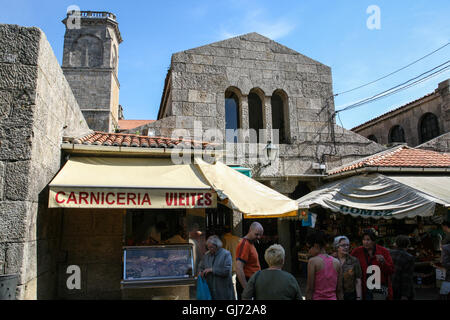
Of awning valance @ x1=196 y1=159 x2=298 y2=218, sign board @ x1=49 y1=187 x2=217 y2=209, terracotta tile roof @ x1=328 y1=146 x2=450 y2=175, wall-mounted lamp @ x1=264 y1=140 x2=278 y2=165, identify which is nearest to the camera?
sign board @ x1=49 y1=187 x2=217 y2=209

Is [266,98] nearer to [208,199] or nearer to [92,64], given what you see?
[208,199]

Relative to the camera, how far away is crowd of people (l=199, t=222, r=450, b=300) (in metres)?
3.65

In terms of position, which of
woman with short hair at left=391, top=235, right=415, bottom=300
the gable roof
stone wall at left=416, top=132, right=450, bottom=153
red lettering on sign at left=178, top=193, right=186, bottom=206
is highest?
the gable roof

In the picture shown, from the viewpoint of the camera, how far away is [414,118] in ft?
53.7

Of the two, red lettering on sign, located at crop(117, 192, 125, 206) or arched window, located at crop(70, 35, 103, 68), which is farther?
arched window, located at crop(70, 35, 103, 68)

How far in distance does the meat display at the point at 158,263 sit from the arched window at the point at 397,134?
15124 mm

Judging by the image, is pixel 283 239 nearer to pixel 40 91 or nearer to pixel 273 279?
pixel 273 279

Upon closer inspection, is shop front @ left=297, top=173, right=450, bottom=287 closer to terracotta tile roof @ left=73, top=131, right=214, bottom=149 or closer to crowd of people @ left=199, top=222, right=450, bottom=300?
crowd of people @ left=199, top=222, right=450, bottom=300

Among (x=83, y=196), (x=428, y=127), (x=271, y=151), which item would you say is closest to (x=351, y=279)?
(x=83, y=196)

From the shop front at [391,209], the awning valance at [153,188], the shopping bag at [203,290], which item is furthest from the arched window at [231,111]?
the shopping bag at [203,290]

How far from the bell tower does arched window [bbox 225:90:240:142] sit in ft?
63.9

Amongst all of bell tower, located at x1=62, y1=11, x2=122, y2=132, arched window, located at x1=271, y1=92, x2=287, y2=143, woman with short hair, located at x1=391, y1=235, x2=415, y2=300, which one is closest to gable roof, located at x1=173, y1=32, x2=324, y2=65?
arched window, located at x1=271, y1=92, x2=287, y2=143

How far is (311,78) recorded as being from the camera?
11711 millimetres

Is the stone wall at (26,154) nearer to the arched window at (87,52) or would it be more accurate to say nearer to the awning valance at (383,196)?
the awning valance at (383,196)
